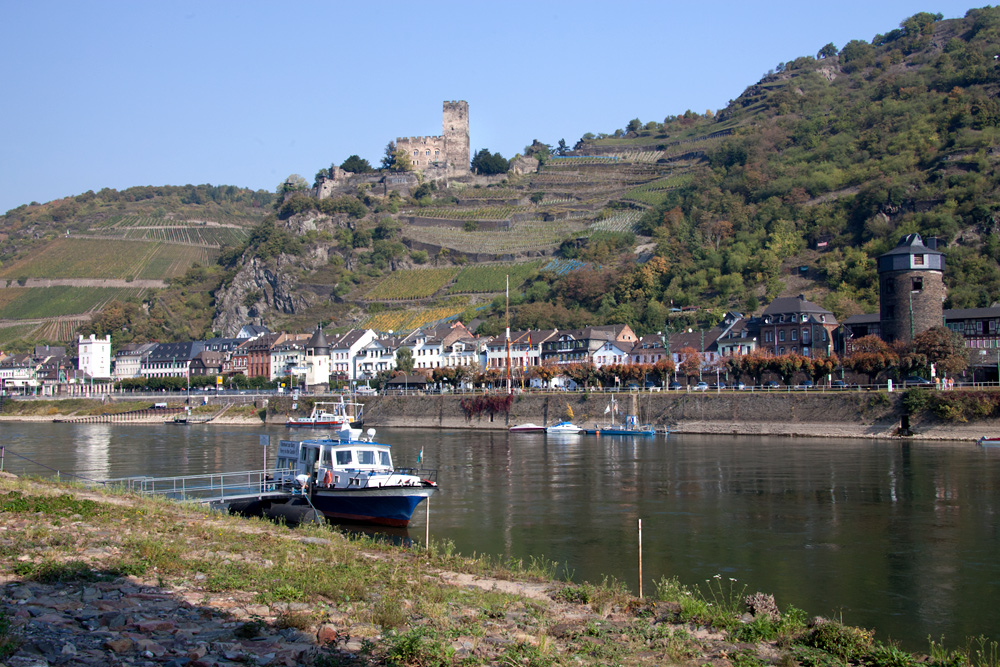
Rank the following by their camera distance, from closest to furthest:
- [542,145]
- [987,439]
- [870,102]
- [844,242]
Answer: [987,439]
[844,242]
[870,102]
[542,145]

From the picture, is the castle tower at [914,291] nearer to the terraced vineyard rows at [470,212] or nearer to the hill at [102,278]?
the terraced vineyard rows at [470,212]

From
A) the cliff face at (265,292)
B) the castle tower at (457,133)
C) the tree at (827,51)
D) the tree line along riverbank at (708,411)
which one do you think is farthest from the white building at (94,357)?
the tree at (827,51)

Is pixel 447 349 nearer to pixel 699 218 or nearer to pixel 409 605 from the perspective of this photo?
pixel 699 218

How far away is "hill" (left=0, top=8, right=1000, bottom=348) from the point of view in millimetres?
92250

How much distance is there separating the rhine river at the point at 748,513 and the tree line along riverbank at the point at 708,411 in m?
2.53

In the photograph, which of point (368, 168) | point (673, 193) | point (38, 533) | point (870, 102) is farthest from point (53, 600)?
point (368, 168)

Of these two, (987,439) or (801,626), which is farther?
(987,439)

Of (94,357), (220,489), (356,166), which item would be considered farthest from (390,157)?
(220,489)

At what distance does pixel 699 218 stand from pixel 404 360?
47.5 m

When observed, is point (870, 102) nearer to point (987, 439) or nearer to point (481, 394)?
point (481, 394)

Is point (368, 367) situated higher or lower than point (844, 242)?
lower

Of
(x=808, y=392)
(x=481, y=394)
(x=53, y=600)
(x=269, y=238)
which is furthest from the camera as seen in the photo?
(x=269, y=238)

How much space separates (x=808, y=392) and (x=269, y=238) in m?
105

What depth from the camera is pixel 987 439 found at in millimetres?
45531
